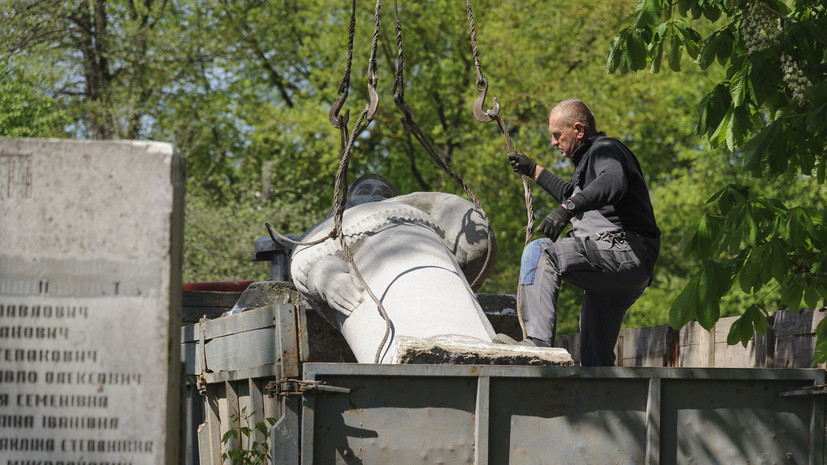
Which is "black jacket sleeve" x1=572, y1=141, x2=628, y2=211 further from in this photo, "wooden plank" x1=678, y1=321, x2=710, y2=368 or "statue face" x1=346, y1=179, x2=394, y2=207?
"statue face" x1=346, y1=179, x2=394, y2=207

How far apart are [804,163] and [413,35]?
570 inches

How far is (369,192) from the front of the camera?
6785 millimetres

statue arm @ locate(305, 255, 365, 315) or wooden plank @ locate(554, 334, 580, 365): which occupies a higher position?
statue arm @ locate(305, 255, 365, 315)

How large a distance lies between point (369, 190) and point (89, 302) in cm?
368

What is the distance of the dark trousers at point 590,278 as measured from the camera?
4.84 meters

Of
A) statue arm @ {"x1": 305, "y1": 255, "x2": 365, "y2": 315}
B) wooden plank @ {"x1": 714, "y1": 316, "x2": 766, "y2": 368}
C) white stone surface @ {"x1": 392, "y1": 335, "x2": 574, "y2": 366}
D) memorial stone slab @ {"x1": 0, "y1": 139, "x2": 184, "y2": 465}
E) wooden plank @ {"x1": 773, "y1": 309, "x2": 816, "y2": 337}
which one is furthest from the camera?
wooden plank @ {"x1": 714, "y1": 316, "x2": 766, "y2": 368}

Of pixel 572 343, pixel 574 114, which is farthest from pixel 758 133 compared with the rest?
pixel 572 343

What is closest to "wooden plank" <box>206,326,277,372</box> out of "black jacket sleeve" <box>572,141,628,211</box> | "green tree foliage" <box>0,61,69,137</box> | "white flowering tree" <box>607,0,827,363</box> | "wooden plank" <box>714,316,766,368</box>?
"black jacket sleeve" <box>572,141,628,211</box>

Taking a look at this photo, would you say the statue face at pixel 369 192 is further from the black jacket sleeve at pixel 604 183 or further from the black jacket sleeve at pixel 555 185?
the black jacket sleeve at pixel 604 183

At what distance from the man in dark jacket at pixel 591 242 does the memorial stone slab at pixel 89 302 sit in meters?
1.87

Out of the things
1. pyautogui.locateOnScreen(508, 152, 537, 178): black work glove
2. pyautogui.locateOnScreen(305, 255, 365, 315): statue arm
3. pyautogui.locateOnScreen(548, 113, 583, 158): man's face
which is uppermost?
pyautogui.locateOnScreen(548, 113, 583, 158): man's face

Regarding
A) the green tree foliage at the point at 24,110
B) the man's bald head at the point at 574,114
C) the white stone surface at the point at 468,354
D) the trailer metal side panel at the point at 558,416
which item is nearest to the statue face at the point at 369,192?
the man's bald head at the point at 574,114

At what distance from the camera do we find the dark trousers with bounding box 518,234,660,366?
4.84m

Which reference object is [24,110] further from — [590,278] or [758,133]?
[758,133]
